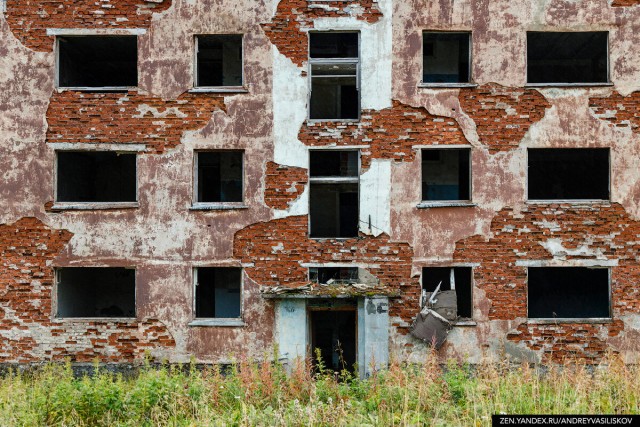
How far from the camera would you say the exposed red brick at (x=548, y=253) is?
12.5 metres

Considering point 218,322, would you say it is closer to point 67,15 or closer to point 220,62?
point 220,62

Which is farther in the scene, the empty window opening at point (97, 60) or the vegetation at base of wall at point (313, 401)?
the empty window opening at point (97, 60)

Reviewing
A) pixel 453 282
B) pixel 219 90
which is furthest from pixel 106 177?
pixel 453 282

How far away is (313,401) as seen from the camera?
309 inches

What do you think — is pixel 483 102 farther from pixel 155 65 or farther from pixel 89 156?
pixel 89 156

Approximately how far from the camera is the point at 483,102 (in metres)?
12.9

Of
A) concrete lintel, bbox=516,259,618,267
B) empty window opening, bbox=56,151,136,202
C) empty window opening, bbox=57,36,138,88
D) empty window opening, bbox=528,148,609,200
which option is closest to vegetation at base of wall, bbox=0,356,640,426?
concrete lintel, bbox=516,259,618,267

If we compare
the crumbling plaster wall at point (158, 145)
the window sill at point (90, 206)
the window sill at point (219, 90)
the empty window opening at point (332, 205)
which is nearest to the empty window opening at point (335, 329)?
the empty window opening at point (332, 205)

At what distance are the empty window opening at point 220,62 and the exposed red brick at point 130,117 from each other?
228 centimetres

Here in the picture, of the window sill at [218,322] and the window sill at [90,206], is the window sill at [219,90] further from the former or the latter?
the window sill at [218,322]

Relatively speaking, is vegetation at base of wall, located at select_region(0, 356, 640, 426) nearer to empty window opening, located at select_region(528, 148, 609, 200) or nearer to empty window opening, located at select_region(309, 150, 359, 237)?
empty window opening, located at select_region(309, 150, 359, 237)

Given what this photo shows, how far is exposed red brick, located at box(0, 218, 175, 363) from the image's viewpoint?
12.7 m

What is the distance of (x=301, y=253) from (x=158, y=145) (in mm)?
4186

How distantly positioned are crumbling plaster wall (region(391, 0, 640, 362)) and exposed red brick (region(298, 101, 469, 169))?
0.22 meters
